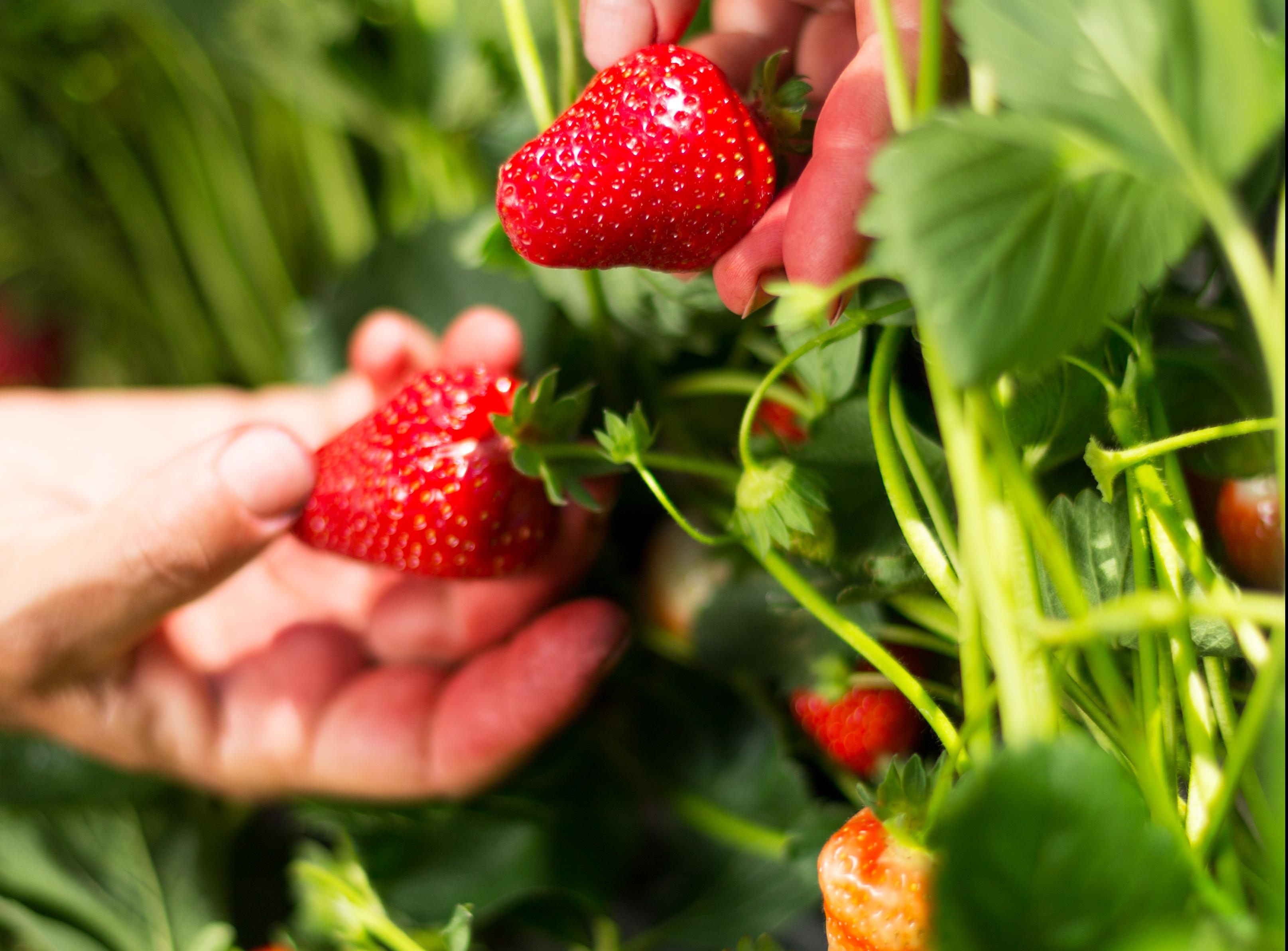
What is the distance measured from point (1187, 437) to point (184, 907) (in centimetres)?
70

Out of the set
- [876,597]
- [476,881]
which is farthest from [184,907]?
[876,597]

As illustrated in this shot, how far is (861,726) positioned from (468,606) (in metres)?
0.25

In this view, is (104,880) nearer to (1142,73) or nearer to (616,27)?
(616,27)

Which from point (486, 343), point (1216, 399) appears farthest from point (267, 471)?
point (1216, 399)

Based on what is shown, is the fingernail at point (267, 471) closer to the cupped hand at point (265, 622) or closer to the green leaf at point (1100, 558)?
the cupped hand at point (265, 622)

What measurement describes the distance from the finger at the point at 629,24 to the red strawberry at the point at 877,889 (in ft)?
0.99

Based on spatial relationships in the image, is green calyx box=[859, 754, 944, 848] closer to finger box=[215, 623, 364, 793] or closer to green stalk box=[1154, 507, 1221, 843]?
green stalk box=[1154, 507, 1221, 843]

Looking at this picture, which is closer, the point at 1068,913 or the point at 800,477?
the point at 1068,913

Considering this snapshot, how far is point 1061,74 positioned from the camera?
21 centimetres

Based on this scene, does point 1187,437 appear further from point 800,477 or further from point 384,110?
point 384,110

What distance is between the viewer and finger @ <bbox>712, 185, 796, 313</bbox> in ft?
1.05

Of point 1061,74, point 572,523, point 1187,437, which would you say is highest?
point 1061,74

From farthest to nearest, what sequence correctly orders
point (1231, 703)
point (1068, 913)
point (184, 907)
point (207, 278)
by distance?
point (207, 278) < point (184, 907) < point (1231, 703) < point (1068, 913)

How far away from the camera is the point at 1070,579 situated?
9.3 inches
